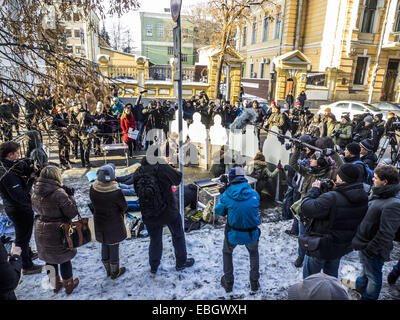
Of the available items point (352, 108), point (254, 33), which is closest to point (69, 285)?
point (352, 108)

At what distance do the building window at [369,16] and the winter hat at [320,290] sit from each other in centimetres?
2679

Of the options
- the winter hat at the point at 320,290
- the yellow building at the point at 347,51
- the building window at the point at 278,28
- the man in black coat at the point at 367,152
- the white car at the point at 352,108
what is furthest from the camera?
the building window at the point at 278,28

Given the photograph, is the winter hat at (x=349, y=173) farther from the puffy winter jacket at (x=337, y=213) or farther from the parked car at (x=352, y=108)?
the parked car at (x=352, y=108)

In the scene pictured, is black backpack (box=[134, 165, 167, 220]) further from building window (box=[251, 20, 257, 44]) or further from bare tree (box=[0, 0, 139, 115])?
building window (box=[251, 20, 257, 44])

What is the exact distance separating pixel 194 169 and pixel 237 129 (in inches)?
69.2

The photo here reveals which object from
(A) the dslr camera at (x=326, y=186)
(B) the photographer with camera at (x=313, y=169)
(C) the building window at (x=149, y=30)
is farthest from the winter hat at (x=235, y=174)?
(C) the building window at (x=149, y=30)

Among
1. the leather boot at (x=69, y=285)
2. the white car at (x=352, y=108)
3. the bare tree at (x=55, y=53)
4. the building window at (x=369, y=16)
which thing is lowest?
the leather boot at (x=69, y=285)

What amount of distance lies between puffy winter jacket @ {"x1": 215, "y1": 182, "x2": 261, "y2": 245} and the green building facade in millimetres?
47464

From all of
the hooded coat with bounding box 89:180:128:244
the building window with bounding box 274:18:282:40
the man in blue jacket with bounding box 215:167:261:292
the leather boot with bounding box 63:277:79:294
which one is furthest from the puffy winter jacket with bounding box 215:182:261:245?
the building window with bounding box 274:18:282:40

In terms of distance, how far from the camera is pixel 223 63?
17.2 m

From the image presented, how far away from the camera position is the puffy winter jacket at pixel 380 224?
287cm

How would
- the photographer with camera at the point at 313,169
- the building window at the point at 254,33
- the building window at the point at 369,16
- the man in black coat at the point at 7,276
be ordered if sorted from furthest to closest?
the building window at the point at 254,33
the building window at the point at 369,16
the photographer with camera at the point at 313,169
the man in black coat at the point at 7,276

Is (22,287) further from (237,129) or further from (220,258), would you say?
(237,129)
